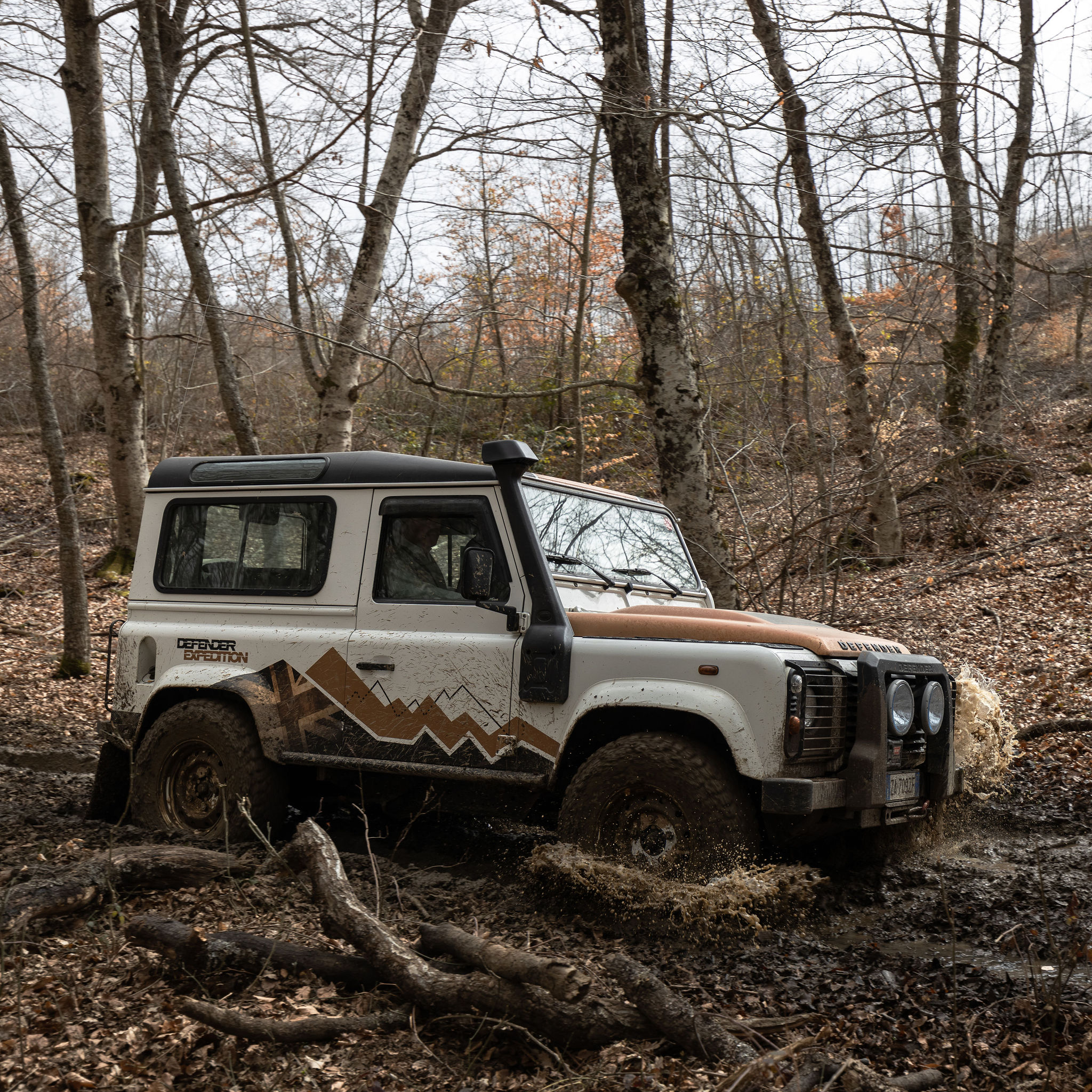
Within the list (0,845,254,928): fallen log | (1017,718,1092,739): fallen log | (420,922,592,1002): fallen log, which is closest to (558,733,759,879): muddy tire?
(420,922,592,1002): fallen log

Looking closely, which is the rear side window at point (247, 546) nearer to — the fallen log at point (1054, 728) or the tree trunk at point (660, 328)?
the tree trunk at point (660, 328)

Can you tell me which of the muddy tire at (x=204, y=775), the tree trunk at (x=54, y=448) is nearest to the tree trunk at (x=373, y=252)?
the tree trunk at (x=54, y=448)

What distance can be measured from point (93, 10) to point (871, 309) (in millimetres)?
9632

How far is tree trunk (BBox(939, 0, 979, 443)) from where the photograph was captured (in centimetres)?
1155

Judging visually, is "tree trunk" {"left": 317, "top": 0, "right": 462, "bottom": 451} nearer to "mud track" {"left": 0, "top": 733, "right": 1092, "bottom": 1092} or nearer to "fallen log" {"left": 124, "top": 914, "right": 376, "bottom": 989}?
"mud track" {"left": 0, "top": 733, "right": 1092, "bottom": 1092}

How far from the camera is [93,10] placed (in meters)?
11.6

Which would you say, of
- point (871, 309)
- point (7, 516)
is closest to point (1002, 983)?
point (871, 309)

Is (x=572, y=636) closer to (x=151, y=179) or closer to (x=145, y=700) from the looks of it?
(x=145, y=700)

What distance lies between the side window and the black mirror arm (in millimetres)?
74

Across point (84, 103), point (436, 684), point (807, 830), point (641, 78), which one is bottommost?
point (807, 830)

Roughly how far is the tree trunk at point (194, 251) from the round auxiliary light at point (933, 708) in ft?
25.1

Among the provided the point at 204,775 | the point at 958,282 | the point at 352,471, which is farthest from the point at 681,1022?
the point at 958,282

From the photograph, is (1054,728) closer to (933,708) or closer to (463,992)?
(933,708)

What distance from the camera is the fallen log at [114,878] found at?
3.85m
